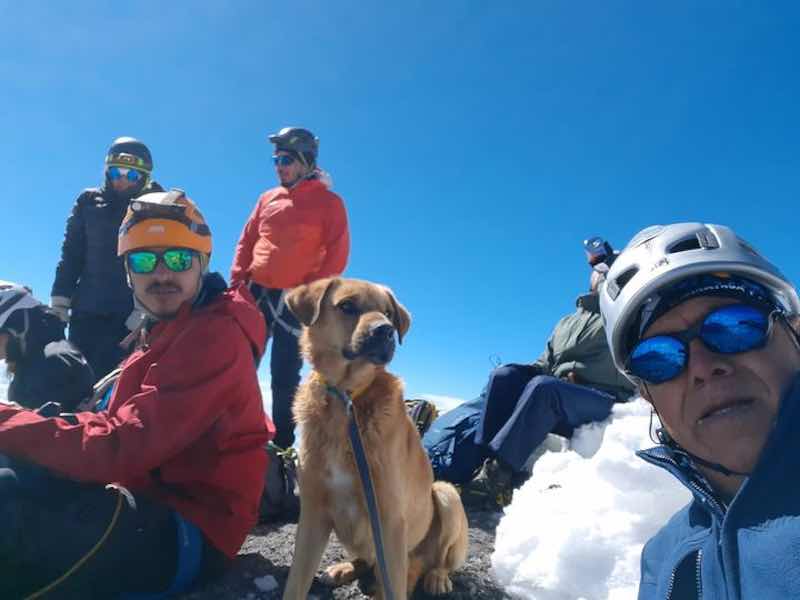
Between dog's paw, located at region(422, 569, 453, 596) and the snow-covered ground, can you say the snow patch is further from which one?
the snow-covered ground

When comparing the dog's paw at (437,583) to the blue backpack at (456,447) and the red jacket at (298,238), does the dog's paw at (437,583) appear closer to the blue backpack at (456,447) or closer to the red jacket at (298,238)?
the blue backpack at (456,447)

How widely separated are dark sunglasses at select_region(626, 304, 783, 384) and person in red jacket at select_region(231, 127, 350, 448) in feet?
16.4

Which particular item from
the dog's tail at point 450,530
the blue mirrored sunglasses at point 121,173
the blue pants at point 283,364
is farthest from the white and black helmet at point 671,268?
the blue mirrored sunglasses at point 121,173

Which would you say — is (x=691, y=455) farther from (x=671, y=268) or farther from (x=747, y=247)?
(x=747, y=247)

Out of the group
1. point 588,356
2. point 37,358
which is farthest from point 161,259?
point 588,356

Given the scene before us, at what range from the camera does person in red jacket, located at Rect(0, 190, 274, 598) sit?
2762 mm

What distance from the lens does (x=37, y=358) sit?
4.38 metres

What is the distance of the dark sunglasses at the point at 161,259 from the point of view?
3.68 metres

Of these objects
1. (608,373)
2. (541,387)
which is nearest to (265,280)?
(541,387)

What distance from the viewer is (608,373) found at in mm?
7172

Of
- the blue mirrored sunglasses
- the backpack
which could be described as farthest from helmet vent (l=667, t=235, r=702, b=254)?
the blue mirrored sunglasses

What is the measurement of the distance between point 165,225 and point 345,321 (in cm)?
157

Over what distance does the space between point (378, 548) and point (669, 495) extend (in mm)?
3162

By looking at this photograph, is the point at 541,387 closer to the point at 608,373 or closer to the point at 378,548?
the point at 608,373
